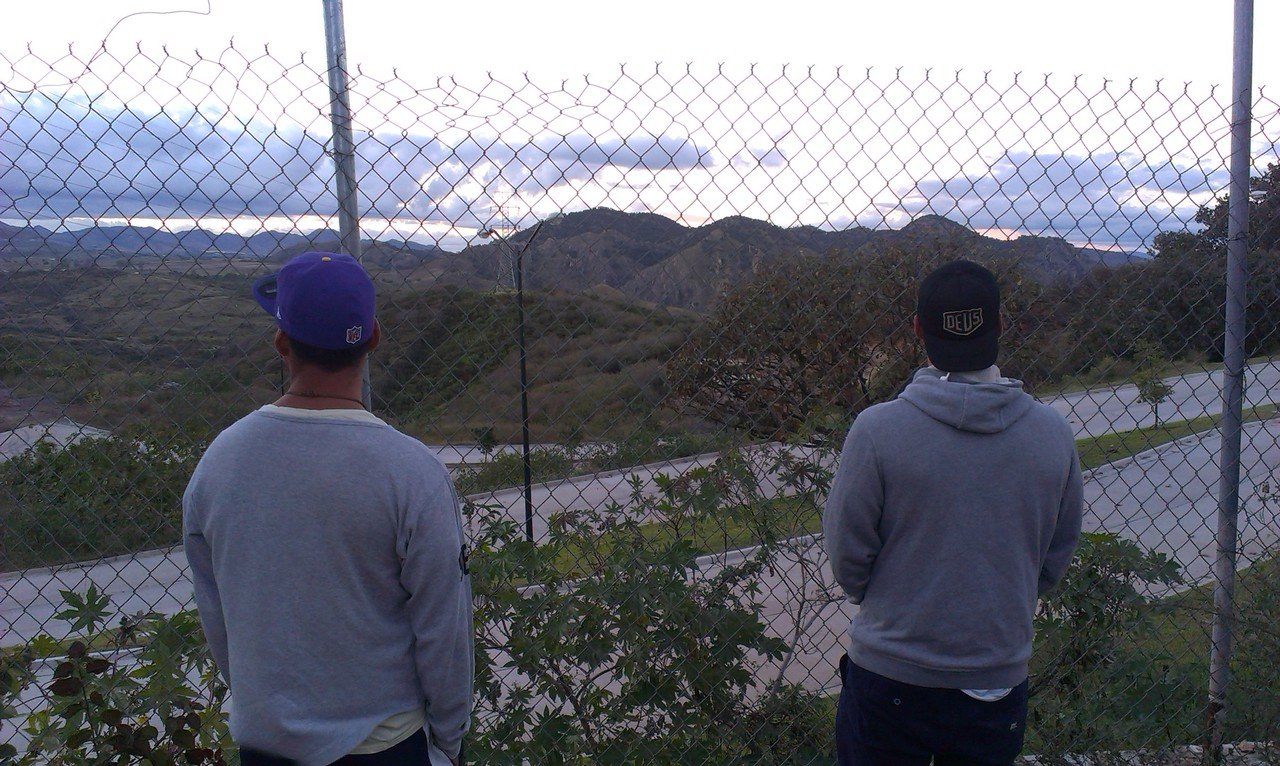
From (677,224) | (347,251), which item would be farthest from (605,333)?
(347,251)

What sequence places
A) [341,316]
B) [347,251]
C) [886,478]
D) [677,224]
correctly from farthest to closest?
[677,224] < [347,251] < [886,478] < [341,316]

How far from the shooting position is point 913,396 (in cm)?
213

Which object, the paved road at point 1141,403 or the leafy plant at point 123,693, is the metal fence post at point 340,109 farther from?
the paved road at point 1141,403

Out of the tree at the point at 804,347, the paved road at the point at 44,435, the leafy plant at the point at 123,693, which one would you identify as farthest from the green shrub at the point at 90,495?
the tree at the point at 804,347

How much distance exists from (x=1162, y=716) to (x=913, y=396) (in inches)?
90.9

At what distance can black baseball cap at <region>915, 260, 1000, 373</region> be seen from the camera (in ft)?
7.00

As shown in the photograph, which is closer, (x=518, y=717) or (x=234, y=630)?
(x=234, y=630)

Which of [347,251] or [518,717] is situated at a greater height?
[347,251]

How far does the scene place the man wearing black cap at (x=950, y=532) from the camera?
2.08 metres

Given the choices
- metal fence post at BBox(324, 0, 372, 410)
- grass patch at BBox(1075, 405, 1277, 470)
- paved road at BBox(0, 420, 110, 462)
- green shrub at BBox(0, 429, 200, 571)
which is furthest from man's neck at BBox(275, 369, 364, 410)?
grass patch at BBox(1075, 405, 1277, 470)

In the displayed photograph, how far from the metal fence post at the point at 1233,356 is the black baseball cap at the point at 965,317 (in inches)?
63.3

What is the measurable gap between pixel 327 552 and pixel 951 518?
135 centimetres

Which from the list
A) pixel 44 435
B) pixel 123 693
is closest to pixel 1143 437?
pixel 123 693

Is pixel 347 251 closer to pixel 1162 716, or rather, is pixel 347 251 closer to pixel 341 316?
pixel 341 316
